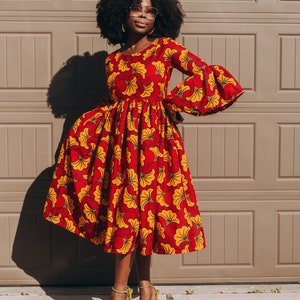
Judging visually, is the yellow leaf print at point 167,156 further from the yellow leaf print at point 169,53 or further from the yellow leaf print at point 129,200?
the yellow leaf print at point 169,53

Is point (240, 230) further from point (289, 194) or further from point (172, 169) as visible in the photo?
point (172, 169)

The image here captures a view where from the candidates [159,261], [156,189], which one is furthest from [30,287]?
[156,189]

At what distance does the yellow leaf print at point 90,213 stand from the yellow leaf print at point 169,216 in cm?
33

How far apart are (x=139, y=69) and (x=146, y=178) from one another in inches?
20.3

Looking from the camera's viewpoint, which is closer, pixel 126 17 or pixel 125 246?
pixel 125 246

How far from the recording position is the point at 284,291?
4.09 m

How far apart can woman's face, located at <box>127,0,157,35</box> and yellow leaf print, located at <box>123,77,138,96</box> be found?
0.80 ft

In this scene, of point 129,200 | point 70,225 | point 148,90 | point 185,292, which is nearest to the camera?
point 129,200

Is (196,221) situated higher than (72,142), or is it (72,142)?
(72,142)

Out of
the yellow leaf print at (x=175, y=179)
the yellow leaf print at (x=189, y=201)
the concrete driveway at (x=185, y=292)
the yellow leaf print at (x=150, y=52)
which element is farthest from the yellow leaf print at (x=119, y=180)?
the concrete driveway at (x=185, y=292)

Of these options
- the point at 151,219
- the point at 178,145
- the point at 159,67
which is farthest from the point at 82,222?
the point at 159,67

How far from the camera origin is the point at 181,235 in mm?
3385

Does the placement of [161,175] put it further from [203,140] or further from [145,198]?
[203,140]

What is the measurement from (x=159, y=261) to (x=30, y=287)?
740 mm
